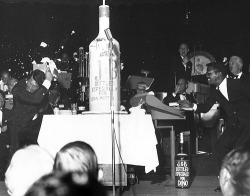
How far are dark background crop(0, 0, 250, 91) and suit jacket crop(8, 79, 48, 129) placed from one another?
4.66 m

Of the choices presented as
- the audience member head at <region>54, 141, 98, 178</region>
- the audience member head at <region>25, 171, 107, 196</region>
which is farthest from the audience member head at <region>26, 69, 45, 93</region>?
the audience member head at <region>25, 171, 107, 196</region>

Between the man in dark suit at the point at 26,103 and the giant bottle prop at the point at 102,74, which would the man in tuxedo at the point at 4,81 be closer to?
the man in dark suit at the point at 26,103

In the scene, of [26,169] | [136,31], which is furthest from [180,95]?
[26,169]

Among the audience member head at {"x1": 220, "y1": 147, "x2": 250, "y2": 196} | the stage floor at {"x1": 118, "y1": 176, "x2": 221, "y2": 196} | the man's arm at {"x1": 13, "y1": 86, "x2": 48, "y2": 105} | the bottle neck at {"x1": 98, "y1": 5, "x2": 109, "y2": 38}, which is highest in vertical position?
the bottle neck at {"x1": 98, "y1": 5, "x2": 109, "y2": 38}

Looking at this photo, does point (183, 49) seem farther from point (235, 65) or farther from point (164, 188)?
point (164, 188)

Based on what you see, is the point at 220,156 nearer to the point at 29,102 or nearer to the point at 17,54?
the point at 29,102

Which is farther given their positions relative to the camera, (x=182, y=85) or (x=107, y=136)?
(x=182, y=85)

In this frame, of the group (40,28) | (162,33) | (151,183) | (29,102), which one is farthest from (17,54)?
(151,183)

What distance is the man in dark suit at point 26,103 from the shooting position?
746 cm

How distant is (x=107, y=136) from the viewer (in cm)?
527

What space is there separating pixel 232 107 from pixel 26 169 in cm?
400

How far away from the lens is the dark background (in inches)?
490

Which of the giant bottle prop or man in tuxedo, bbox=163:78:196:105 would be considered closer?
the giant bottle prop

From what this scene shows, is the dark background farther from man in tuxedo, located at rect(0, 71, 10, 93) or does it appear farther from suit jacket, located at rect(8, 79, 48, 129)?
suit jacket, located at rect(8, 79, 48, 129)
